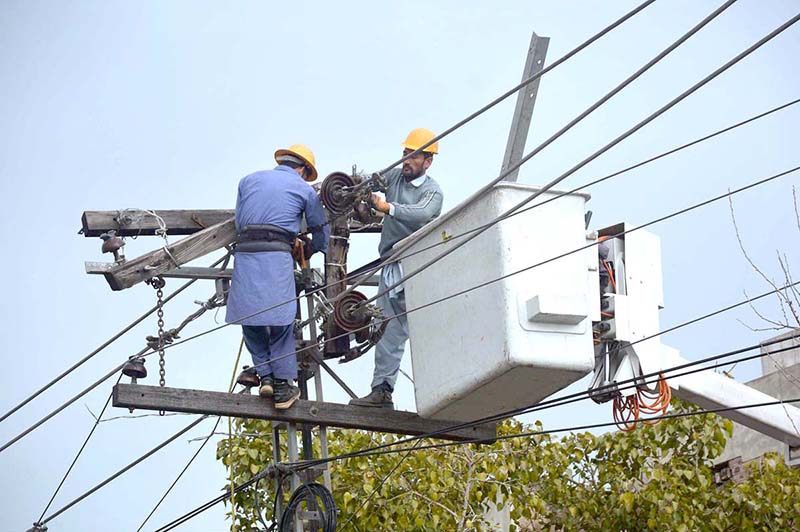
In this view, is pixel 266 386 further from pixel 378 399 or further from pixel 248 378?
pixel 378 399

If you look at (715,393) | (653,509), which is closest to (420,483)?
(653,509)

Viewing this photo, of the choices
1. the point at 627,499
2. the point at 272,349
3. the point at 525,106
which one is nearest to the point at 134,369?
the point at 272,349

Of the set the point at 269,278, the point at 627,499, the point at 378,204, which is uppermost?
the point at 378,204

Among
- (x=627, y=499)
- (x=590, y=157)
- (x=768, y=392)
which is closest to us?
(x=590, y=157)

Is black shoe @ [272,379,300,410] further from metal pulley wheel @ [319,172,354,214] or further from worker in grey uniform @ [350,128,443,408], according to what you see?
metal pulley wheel @ [319,172,354,214]

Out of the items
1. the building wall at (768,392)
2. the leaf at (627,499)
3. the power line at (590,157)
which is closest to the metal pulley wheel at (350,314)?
the power line at (590,157)

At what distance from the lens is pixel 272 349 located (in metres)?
10.4

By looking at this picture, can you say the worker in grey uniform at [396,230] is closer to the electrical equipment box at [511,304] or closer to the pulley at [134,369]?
the electrical equipment box at [511,304]

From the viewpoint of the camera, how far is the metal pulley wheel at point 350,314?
10.7 m

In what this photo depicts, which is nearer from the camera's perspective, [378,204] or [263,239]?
[263,239]

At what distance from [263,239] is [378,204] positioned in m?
0.83

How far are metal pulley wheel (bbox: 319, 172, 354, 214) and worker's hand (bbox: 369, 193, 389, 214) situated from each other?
5.5 inches

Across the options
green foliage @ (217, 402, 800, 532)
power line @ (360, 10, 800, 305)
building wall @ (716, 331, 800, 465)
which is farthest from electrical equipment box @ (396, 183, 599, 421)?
building wall @ (716, 331, 800, 465)

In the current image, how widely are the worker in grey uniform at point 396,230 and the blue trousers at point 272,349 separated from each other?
23.5 inches
